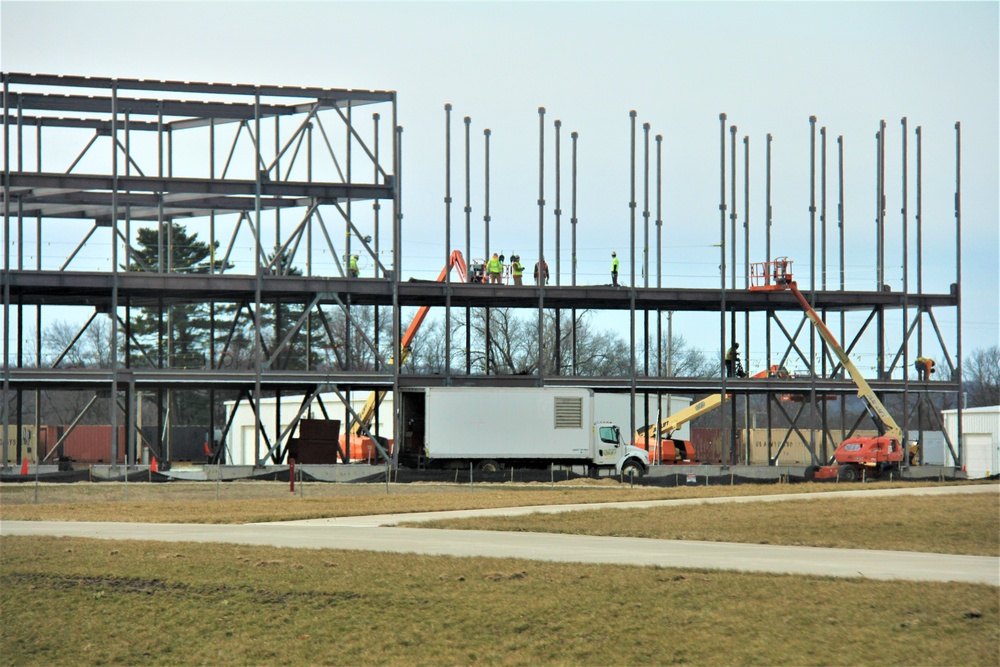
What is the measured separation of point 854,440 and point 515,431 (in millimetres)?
14490

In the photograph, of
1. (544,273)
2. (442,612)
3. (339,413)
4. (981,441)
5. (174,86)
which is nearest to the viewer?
(442,612)

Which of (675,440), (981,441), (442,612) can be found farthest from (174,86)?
(981,441)

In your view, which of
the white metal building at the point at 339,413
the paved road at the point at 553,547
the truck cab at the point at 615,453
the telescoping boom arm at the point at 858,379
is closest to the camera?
the paved road at the point at 553,547

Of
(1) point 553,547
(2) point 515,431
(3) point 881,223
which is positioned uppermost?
(3) point 881,223

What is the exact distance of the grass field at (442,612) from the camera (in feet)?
46.2

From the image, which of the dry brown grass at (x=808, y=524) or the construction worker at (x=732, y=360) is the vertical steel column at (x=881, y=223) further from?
the dry brown grass at (x=808, y=524)

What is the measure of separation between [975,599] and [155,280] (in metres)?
41.8

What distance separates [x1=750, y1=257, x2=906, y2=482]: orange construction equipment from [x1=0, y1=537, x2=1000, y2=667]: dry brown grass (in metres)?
33.4

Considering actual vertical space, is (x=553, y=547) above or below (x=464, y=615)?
below

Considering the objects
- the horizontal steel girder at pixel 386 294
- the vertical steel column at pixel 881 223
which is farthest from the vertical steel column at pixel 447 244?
the vertical steel column at pixel 881 223

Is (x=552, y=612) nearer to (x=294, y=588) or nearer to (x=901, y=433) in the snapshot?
(x=294, y=588)

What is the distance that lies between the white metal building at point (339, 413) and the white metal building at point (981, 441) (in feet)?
52.6

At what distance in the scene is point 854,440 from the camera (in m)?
51.9

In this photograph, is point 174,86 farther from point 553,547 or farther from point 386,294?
point 553,547
